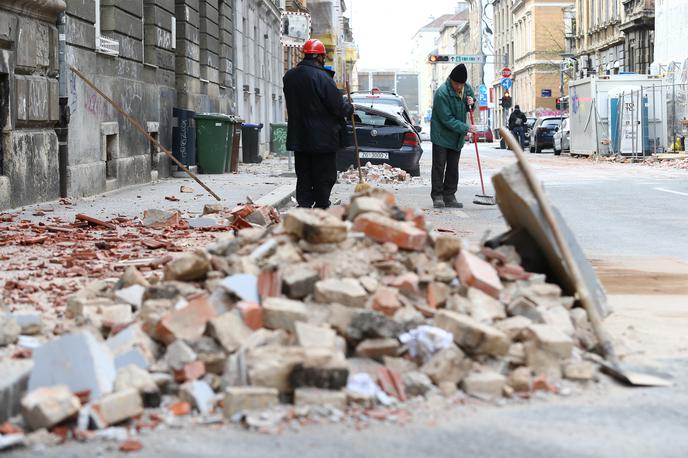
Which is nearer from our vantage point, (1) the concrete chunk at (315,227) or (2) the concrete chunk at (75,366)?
(2) the concrete chunk at (75,366)

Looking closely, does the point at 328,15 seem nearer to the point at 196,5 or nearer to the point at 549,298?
the point at 196,5

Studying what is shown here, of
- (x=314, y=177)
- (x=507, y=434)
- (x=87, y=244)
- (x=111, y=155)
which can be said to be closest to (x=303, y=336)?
(x=507, y=434)

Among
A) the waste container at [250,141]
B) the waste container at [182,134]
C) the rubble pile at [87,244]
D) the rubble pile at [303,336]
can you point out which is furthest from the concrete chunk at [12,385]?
the waste container at [250,141]

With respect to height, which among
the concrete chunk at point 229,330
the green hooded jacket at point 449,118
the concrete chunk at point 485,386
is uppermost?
the green hooded jacket at point 449,118

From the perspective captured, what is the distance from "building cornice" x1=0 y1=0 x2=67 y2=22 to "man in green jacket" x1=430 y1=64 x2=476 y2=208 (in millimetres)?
4790

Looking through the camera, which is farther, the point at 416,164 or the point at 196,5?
the point at 196,5

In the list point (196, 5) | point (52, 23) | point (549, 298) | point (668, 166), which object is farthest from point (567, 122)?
point (549, 298)

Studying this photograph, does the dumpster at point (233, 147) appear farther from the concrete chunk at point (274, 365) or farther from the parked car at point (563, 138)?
the parked car at point (563, 138)

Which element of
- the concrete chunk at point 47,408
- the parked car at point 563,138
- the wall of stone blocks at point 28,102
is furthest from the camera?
the parked car at point 563,138

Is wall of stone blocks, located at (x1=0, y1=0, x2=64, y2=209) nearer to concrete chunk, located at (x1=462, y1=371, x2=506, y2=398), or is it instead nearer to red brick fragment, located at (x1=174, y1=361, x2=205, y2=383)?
red brick fragment, located at (x1=174, y1=361, x2=205, y2=383)

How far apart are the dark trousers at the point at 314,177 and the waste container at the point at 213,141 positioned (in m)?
11.4

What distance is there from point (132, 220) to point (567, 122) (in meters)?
33.2

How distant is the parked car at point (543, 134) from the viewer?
4600 cm

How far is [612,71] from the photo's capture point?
190 feet
